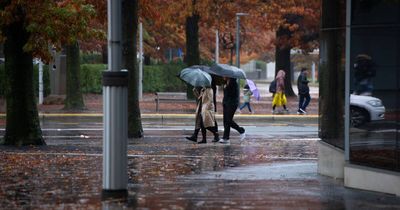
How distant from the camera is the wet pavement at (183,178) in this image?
9.87 meters

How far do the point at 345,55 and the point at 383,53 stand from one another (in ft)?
2.73

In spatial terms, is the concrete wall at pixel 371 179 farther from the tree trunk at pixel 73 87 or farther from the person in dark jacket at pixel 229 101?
the tree trunk at pixel 73 87

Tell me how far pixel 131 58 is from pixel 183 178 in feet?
27.7

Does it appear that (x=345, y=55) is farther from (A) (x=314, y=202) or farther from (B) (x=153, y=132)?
(B) (x=153, y=132)

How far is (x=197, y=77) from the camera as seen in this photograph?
1900 centimetres

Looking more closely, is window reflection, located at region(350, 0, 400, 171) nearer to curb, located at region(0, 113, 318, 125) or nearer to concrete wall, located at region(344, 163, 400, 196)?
concrete wall, located at region(344, 163, 400, 196)

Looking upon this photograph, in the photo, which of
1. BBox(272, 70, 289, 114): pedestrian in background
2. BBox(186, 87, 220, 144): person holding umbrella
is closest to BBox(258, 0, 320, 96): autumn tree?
BBox(272, 70, 289, 114): pedestrian in background

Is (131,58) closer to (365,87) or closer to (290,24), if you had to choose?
(365,87)

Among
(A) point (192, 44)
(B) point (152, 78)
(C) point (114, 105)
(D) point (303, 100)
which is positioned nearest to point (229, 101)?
(C) point (114, 105)

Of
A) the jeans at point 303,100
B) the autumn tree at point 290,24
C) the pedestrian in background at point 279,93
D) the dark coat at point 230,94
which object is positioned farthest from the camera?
the autumn tree at point 290,24

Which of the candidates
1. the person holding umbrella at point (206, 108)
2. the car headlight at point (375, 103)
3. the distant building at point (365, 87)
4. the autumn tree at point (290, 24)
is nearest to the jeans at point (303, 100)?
the autumn tree at point (290, 24)

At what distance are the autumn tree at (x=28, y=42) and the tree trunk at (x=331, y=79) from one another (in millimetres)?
6537

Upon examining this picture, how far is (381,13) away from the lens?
1087 cm

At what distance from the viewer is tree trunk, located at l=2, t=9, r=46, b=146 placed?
17.5 metres
